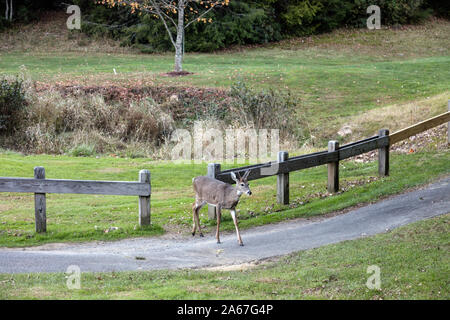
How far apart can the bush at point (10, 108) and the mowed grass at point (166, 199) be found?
5075 mm

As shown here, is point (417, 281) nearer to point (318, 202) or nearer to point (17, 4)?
point (318, 202)

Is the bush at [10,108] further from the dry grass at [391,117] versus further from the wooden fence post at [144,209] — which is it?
the wooden fence post at [144,209]

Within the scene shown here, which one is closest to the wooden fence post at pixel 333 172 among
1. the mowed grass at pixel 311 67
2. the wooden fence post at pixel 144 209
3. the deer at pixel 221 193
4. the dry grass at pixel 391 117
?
the deer at pixel 221 193

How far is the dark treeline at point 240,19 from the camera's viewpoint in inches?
1873

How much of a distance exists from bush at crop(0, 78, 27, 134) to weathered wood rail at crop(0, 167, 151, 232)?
13239mm

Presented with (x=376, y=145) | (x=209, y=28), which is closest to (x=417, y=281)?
(x=376, y=145)

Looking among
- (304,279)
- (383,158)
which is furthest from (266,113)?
(304,279)

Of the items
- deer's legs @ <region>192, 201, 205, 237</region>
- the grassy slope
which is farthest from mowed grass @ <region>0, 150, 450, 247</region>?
deer's legs @ <region>192, 201, 205, 237</region>

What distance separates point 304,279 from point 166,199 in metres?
7.73

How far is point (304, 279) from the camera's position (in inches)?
367

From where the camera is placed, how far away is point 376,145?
1658cm
